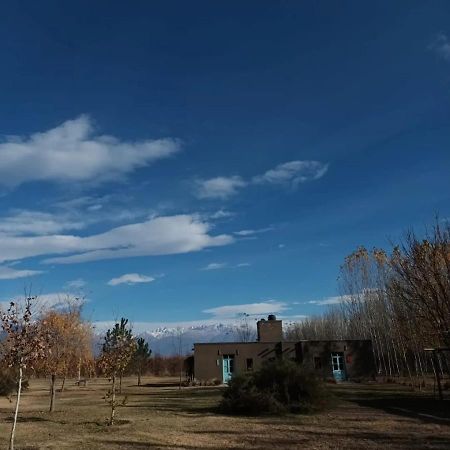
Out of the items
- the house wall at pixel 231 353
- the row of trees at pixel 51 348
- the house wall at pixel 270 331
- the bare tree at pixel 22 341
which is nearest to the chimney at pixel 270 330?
the house wall at pixel 270 331

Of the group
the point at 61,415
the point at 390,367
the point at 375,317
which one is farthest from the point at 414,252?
the point at 375,317

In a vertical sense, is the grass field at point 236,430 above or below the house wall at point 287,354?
below

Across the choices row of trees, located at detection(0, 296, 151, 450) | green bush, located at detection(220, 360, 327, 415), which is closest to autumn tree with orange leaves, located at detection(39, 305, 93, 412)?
row of trees, located at detection(0, 296, 151, 450)

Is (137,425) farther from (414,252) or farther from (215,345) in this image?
(215,345)

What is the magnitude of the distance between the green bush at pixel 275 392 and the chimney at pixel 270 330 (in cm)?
2707

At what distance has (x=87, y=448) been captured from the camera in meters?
10.4

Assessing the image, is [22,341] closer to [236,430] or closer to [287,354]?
[236,430]

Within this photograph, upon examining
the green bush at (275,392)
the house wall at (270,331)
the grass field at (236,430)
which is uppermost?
the house wall at (270,331)

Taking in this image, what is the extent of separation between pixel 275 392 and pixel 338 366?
26.3m

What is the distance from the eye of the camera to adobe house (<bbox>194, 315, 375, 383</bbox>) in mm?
40062

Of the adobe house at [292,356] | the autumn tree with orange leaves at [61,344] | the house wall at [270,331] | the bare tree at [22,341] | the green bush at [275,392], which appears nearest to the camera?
the bare tree at [22,341]

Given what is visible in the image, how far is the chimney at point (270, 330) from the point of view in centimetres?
4384

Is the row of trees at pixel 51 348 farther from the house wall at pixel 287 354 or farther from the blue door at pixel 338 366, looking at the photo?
the blue door at pixel 338 366

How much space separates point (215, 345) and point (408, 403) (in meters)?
23.0
